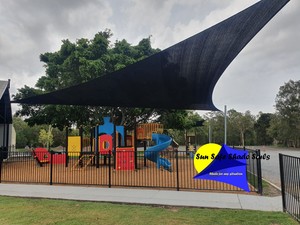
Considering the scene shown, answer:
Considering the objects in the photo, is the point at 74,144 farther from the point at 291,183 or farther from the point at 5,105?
the point at 291,183

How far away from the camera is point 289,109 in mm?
51969

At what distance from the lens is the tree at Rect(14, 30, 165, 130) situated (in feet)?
73.5

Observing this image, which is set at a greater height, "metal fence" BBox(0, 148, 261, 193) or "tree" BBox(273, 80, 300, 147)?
"tree" BBox(273, 80, 300, 147)

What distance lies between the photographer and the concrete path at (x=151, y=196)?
6941 millimetres

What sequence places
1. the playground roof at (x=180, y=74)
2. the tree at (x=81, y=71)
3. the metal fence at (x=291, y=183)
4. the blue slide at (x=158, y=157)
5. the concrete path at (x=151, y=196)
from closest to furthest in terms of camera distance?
the metal fence at (x=291, y=183) < the playground roof at (x=180, y=74) < the concrete path at (x=151, y=196) < the blue slide at (x=158, y=157) < the tree at (x=81, y=71)

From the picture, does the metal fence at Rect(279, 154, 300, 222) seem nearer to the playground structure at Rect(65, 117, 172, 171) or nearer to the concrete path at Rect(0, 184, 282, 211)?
the concrete path at Rect(0, 184, 282, 211)

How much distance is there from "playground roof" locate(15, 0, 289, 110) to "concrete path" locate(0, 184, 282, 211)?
321 cm

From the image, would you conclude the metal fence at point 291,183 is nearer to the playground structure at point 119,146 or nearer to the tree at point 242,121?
the playground structure at point 119,146

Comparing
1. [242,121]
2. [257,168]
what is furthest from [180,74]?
[242,121]

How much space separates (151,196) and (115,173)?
575 centimetres

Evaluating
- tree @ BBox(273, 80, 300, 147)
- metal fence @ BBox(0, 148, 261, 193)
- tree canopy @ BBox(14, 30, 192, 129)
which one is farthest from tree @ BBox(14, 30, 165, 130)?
tree @ BBox(273, 80, 300, 147)

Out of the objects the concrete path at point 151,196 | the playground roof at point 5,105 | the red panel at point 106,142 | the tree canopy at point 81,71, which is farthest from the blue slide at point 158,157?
the playground roof at point 5,105

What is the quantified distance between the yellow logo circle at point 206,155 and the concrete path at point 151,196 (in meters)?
1.34

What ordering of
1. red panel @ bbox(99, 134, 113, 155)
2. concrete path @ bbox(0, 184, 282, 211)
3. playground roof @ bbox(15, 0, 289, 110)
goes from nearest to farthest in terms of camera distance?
playground roof @ bbox(15, 0, 289, 110)
concrete path @ bbox(0, 184, 282, 211)
red panel @ bbox(99, 134, 113, 155)
